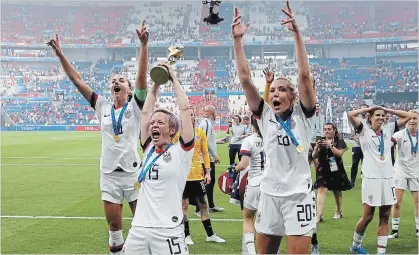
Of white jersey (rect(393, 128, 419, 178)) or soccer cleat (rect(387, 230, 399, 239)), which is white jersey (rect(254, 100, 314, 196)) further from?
white jersey (rect(393, 128, 419, 178))

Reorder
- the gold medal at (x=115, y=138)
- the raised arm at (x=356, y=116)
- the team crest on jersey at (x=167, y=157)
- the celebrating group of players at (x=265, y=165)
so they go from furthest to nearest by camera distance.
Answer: the raised arm at (x=356, y=116), the gold medal at (x=115, y=138), the team crest on jersey at (x=167, y=157), the celebrating group of players at (x=265, y=165)

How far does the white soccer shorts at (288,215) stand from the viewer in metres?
4.60

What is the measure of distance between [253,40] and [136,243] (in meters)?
70.3

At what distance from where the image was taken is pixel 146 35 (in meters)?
5.09

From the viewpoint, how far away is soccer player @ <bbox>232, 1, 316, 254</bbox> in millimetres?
4570

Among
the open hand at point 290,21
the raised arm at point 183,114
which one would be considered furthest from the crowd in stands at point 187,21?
the raised arm at point 183,114

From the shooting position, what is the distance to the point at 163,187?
13.9 feet

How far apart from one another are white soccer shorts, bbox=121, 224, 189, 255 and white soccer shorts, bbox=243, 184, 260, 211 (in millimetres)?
3168

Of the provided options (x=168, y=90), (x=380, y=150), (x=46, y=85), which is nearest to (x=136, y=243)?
(x=380, y=150)

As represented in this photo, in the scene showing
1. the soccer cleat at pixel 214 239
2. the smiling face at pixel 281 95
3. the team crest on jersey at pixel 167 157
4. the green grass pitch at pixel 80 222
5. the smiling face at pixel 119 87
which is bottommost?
the green grass pitch at pixel 80 222

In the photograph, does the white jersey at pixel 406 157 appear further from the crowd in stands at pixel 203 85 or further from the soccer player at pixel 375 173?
the crowd in stands at pixel 203 85

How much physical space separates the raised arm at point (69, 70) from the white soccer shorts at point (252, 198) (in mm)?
2539

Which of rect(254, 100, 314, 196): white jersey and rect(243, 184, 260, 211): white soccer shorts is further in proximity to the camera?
rect(243, 184, 260, 211): white soccer shorts

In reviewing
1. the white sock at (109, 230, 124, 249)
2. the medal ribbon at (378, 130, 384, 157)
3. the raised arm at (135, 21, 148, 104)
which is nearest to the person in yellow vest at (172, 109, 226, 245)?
the white sock at (109, 230, 124, 249)
